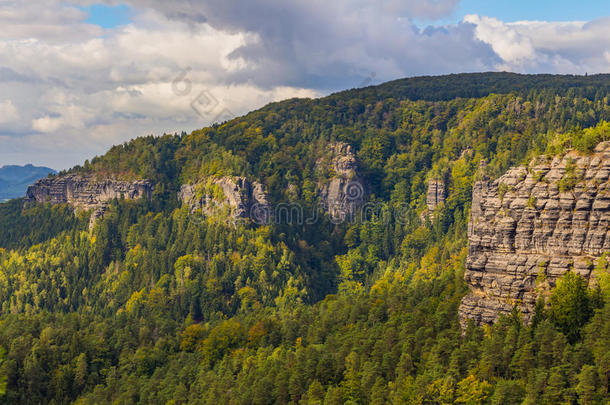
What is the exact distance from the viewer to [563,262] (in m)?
107

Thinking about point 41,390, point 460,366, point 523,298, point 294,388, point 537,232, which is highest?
point 537,232

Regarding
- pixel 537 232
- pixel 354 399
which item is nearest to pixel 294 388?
pixel 354 399

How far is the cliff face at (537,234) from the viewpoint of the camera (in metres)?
106

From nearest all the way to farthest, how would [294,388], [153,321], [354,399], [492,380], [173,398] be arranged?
1. [492,380]
2. [354,399]
3. [294,388]
4. [173,398]
5. [153,321]

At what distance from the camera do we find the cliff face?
349 feet

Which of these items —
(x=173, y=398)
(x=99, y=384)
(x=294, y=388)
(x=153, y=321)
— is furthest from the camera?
(x=153, y=321)

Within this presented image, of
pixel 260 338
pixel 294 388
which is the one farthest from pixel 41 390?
pixel 294 388

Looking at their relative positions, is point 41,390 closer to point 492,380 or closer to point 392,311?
point 392,311

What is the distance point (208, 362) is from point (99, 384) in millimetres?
23667

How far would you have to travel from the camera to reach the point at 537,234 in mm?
110500

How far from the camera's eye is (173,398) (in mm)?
131375

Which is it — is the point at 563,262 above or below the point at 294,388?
above

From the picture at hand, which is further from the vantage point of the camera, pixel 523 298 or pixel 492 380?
pixel 523 298

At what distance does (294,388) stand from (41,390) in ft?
222
